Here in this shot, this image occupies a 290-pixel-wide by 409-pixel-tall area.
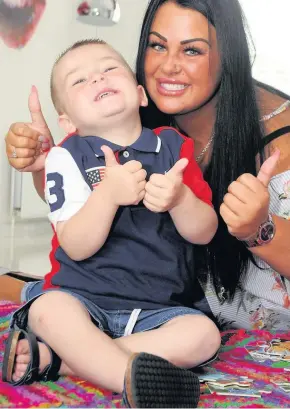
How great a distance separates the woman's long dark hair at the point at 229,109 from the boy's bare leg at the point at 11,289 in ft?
1.59

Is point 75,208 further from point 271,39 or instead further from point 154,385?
point 271,39

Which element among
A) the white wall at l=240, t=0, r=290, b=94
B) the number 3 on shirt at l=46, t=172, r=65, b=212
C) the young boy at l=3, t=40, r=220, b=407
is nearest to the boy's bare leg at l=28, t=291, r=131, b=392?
the young boy at l=3, t=40, r=220, b=407

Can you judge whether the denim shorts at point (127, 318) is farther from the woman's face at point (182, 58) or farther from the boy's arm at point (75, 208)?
the woman's face at point (182, 58)

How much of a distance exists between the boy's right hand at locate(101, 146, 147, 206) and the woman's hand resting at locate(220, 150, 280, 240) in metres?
0.16

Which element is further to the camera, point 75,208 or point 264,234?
point 264,234

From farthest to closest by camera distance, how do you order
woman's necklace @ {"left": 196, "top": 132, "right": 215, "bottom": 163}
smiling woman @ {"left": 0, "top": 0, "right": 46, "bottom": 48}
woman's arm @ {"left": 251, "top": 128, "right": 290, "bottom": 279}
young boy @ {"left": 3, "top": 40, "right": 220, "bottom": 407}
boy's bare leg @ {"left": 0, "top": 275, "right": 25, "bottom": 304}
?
smiling woman @ {"left": 0, "top": 0, "right": 46, "bottom": 48}, boy's bare leg @ {"left": 0, "top": 275, "right": 25, "bottom": 304}, woman's necklace @ {"left": 196, "top": 132, "right": 215, "bottom": 163}, woman's arm @ {"left": 251, "top": 128, "right": 290, "bottom": 279}, young boy @ {"left": 3, "top": 40, "right": 220, "bottom": 407}

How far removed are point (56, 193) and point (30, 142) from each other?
0.32 m

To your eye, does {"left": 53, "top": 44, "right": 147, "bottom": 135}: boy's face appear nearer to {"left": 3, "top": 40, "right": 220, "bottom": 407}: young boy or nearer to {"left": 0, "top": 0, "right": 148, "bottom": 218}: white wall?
{"left": 3, "top": 40, "right": 220, "bottom": 407}: young boy

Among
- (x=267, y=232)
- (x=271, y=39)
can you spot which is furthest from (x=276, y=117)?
(x=271, y=39)

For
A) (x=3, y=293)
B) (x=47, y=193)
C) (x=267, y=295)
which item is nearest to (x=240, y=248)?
(x=267, y=295)

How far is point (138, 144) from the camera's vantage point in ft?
3.62

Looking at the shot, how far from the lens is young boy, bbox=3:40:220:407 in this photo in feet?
3.09

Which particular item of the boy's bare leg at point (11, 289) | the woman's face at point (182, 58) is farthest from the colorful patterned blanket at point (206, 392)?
the woman's face at point (182, 58)

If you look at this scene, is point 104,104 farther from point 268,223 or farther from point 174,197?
point 268,223
